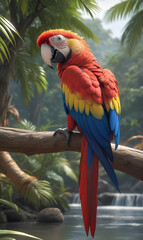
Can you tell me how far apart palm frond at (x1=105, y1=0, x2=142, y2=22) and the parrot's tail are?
6.50 meters

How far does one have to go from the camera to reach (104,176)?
1288 cm

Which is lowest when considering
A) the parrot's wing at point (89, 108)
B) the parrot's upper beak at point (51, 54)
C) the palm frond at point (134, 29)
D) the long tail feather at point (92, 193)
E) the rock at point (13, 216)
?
the rock at point (13, 216)

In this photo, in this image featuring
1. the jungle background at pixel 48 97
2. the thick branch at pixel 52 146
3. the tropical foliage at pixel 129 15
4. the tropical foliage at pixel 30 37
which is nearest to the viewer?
the thick branch at pixel 52 146

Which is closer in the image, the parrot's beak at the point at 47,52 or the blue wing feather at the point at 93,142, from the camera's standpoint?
the blue wing feather at the point at 93,142

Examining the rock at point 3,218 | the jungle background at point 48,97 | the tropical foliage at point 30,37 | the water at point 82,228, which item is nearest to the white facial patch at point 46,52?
the tropical foliage at point 30,37

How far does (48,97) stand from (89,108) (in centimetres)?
1593

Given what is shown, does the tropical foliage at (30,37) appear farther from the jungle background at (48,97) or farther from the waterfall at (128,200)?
the waterfall at (128,200)

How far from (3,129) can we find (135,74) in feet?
45.7

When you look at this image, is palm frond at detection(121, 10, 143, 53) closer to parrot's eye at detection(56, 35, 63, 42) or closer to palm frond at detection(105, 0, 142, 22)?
palm frond at detection(105, 0, 142, 22)

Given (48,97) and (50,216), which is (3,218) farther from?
(48,97)

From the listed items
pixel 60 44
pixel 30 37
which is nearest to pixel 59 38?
pixel 60 44

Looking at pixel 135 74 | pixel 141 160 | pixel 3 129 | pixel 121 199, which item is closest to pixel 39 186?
pixel 3 129

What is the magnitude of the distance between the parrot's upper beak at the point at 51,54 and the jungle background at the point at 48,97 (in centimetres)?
216

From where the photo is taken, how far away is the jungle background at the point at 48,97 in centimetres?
568
